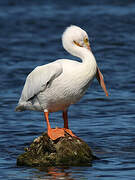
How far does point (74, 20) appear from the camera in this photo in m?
20.0

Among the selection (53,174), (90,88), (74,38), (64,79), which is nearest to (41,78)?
(64,79)

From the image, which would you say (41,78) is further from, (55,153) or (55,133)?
(55,153)

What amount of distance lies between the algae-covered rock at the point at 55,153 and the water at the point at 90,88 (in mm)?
138

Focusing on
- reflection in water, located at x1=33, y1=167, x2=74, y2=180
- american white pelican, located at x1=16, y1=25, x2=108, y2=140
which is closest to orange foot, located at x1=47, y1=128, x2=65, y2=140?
american white pelican, located at x1=16, y1=25, x2=108, y2=140

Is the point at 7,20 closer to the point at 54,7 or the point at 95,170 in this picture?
the point at 54,7

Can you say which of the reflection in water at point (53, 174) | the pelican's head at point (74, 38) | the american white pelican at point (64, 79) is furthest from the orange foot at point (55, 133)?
the pelican's head at point (74, 38)

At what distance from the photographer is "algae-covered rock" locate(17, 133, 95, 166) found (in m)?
6.62

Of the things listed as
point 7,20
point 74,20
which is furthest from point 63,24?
point 7,20

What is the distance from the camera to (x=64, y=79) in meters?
6.51

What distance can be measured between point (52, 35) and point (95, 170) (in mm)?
11905

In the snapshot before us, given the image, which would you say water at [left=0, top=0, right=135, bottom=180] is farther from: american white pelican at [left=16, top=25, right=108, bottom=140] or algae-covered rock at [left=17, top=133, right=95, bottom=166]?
american white pelican at [left=16, top=25, right=108, bottom=140]

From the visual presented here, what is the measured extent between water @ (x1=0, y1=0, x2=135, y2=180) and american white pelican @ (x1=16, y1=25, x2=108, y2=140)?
751 mm

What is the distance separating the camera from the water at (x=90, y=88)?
6645mm

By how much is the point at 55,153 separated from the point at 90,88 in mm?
5082
